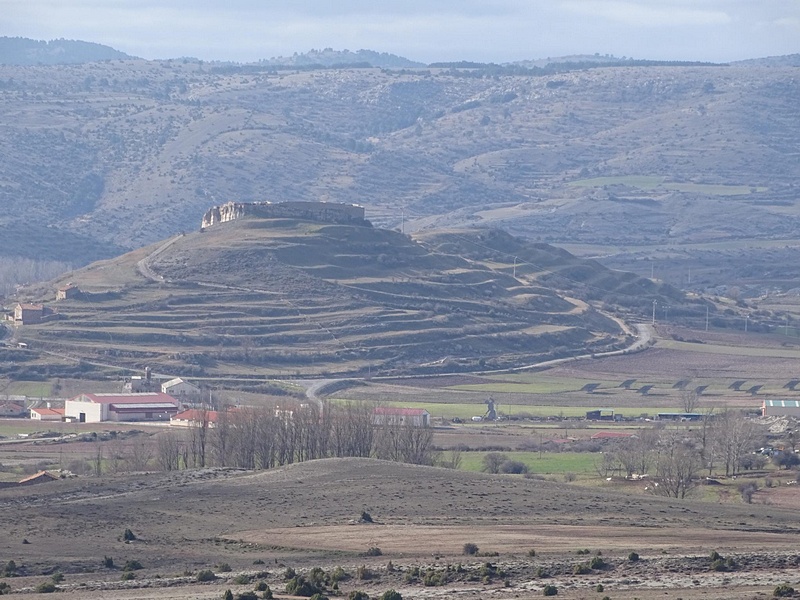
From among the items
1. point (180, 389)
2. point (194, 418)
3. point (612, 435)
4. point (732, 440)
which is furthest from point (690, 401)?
point (194, 418)

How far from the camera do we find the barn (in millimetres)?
122938

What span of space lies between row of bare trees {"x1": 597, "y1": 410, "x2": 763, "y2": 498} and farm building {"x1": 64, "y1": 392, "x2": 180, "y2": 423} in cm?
3680

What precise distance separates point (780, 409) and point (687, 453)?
123 feet

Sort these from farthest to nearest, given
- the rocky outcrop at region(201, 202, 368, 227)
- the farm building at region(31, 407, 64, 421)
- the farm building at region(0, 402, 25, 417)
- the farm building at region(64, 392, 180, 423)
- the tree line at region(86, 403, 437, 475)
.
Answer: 1. the rocky outcrop at region(201, 202, 368, 227)
2. the farm building at region(0, 402, 25, 417)
3. the farm building at region(31, 407, 64, 421)
4. the farm building at region(64, 392, 180, 423)
5. the tree line at region(86, 403, 437, 475)

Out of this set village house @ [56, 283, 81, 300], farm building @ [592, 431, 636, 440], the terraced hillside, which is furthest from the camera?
village house @ [56, 283, 81, 300]

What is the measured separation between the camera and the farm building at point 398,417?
315ft

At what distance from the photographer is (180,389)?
13225 centimetres

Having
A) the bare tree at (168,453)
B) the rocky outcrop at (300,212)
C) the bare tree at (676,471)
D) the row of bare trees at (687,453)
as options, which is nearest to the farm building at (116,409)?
the bare tree at (168,453)

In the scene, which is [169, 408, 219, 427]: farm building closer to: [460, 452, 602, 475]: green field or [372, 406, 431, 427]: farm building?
[372, 406, 431, 427]: farm building

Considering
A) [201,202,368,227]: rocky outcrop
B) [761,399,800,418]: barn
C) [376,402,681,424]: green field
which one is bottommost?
[376,402,681,424]: green field

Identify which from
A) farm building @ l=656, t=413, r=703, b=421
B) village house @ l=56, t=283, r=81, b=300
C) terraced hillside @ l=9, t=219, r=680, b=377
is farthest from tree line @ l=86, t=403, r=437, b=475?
village house @ l=56, t=283, r=81, b=300

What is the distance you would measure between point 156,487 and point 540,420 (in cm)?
6049

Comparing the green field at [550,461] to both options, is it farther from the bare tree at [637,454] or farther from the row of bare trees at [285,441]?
the row of bare trees at [285,441]

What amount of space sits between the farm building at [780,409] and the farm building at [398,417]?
25.4 meters
